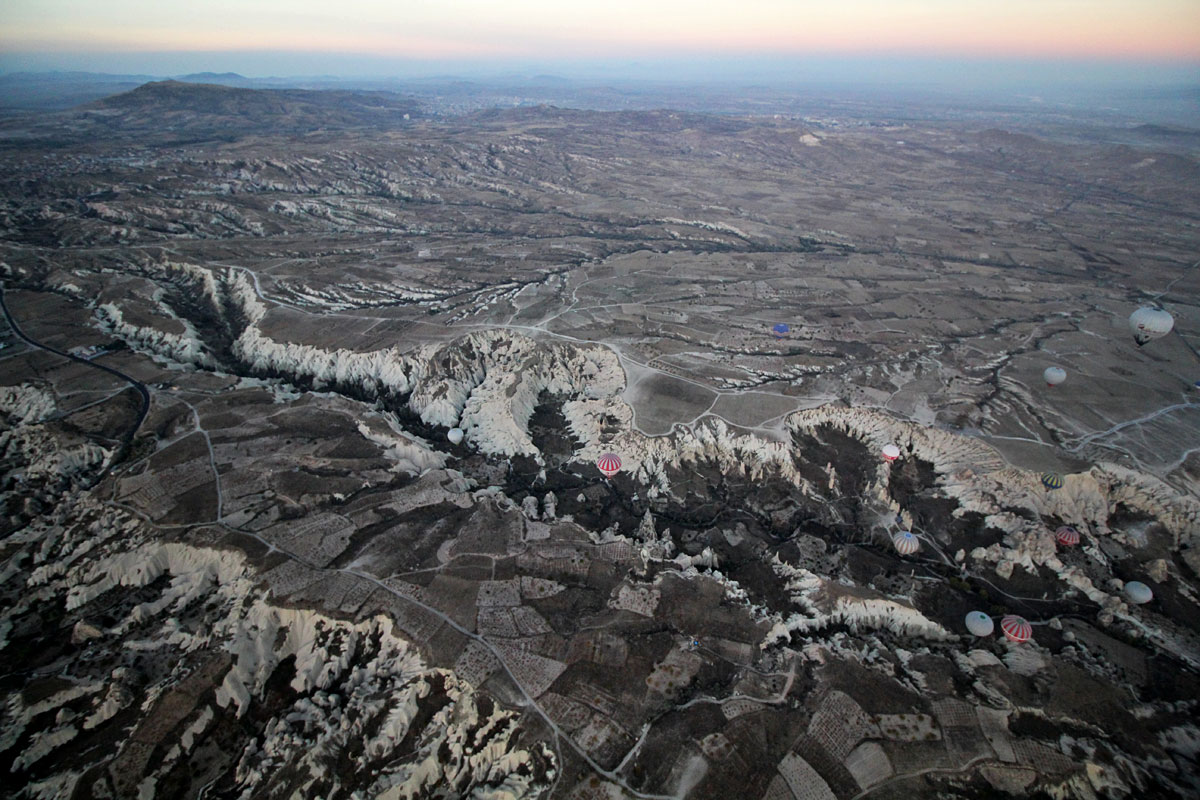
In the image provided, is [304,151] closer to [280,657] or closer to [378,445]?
[378,445]

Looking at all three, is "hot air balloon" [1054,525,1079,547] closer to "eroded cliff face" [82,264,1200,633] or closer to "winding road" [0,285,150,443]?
"eroded cliff face" [82,264,1200,633]

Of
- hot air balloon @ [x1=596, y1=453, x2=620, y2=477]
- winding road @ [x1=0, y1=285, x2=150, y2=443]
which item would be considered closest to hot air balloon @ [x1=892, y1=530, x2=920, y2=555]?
hot air balloon @ [x1=596, y1=453, x2=620, y2=477]

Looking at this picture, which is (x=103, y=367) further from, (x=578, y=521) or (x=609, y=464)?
(x=609, y=464)

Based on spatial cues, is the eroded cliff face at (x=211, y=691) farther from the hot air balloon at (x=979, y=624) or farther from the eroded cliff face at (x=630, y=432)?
the hot air balloon at (x=979, y=624)

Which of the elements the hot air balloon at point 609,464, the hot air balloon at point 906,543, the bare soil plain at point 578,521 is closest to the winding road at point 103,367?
the bare soil plain at point 578,521

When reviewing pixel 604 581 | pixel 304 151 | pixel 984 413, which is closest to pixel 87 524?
pixel 604 581

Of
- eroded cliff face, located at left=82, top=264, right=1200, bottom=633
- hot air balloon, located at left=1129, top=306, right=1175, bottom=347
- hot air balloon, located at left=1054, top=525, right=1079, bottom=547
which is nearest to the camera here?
hot air balloon, located at left=1054, top=525, right=1079, bottom=547
